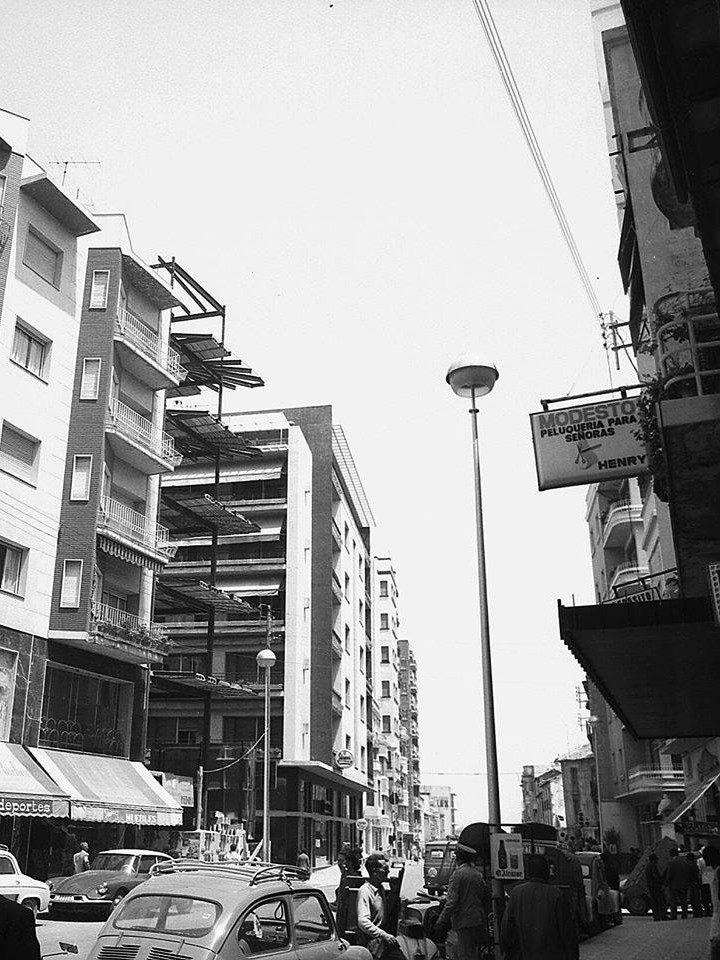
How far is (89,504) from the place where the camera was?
3178 cm

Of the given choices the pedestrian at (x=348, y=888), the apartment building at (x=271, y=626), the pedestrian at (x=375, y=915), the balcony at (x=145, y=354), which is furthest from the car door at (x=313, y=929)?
the apartment building at (x=271, y=626)

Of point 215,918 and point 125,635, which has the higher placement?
point 125,635

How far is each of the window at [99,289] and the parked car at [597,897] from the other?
2477cm

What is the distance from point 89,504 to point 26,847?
1101 cm

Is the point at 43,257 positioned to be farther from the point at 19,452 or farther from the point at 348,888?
the point at 348,888

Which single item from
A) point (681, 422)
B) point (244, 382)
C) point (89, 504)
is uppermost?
point (244, 382)

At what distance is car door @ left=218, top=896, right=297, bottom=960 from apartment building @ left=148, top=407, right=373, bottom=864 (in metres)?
38.2

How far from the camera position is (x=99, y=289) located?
3444 cm

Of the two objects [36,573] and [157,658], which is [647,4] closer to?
[36,573]

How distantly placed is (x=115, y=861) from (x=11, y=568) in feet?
32.9

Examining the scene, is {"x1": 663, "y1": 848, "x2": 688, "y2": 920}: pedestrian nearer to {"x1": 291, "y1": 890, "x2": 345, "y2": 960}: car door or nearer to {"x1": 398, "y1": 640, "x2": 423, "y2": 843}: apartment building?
→ {"x1": 291, "y1": 890, "x2": 345, "y2": 960}: car door

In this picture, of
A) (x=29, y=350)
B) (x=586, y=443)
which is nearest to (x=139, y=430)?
(x=29, y=350)

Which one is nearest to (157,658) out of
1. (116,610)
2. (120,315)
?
(116,610)

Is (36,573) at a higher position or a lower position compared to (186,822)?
higher
